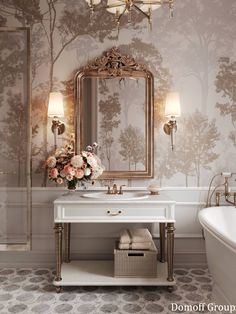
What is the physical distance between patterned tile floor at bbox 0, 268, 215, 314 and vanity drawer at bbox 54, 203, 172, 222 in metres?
0.59

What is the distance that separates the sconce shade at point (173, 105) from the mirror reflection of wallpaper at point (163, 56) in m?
0.15

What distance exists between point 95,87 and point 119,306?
1.92m

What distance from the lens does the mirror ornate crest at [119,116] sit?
312cm

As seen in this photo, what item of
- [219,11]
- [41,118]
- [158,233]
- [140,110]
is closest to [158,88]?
[140,110]

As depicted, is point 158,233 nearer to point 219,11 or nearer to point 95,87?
point 95,87

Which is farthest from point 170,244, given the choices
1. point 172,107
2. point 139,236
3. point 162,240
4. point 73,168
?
point 172,107

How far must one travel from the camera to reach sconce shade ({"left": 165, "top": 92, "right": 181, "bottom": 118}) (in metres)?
3.00

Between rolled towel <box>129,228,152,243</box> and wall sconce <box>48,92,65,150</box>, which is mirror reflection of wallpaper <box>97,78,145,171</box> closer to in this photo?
wall sconce <box>48,92,65,150</box>

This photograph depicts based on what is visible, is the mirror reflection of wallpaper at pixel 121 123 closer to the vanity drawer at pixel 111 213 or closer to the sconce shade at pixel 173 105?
the sconce shade at pixel 173 105

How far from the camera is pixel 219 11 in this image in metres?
3.16

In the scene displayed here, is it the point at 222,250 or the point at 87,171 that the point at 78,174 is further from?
the point at 222,250

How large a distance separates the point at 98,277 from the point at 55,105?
5.10ft

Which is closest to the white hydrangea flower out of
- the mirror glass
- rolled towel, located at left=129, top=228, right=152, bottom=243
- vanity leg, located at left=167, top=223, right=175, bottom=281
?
the mirror glass

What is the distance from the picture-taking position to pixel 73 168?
2729 mm
